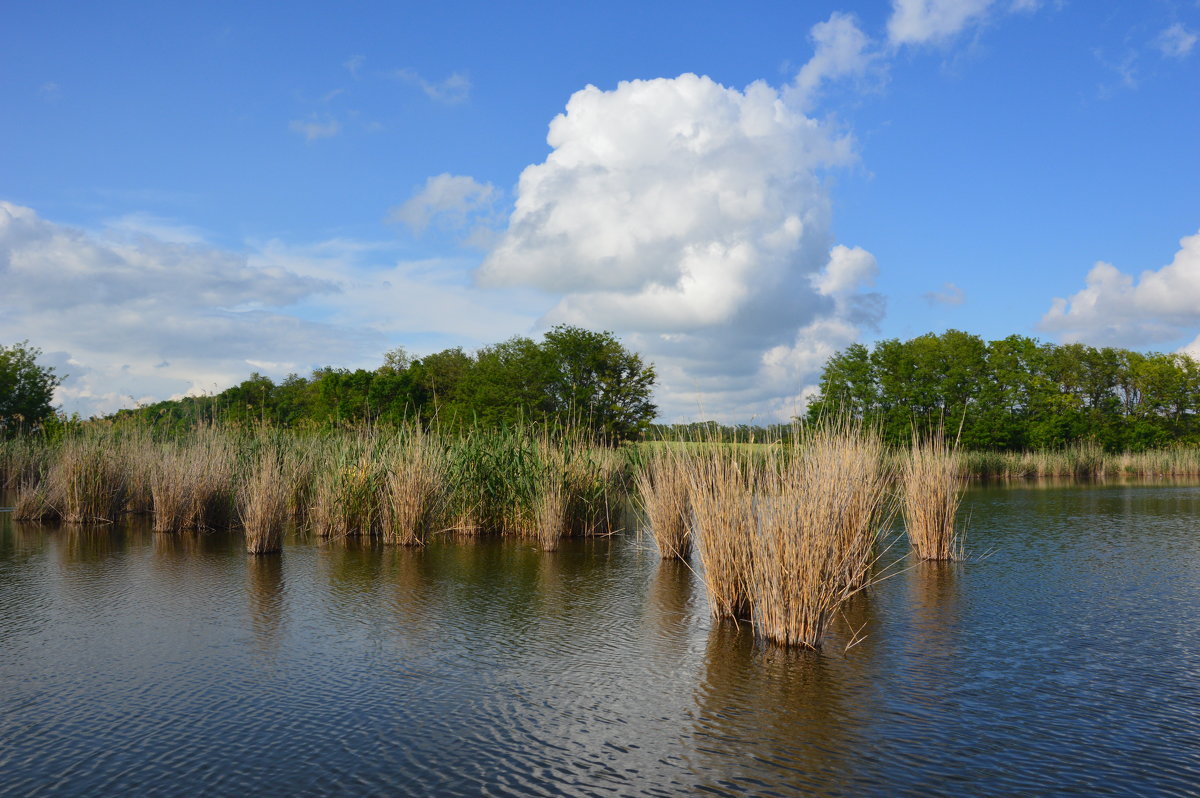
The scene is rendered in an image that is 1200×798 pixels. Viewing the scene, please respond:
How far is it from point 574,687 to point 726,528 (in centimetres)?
190

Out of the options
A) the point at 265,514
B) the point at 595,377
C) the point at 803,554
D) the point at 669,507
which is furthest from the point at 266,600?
the point at 595,377

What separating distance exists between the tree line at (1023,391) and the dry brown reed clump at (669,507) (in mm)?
37579

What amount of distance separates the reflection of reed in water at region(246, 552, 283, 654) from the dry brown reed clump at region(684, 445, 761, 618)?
3.16 meters

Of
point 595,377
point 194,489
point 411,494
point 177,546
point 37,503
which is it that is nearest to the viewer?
point 177,546

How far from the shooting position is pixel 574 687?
4535mm

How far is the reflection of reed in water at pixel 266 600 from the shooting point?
18.5 feet

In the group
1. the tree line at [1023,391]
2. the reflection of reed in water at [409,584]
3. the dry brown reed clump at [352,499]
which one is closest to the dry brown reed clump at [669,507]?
the reflection of reed in water at [409,584]

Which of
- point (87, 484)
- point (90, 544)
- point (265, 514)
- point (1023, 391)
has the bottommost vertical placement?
point (90, 544)

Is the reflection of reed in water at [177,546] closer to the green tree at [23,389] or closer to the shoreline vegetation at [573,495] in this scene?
the shoreline vegetation at [573,495]

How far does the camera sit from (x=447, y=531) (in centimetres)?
1182

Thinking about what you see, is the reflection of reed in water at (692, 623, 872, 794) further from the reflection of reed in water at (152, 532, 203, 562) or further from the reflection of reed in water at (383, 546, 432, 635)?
the reflection of reed in water at (152, 532, 203, 562)

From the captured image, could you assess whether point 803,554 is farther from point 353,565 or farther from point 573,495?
point 573,495

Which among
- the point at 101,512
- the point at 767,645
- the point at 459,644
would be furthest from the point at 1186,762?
the point at 101,512

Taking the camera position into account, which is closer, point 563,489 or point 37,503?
point 563,489
